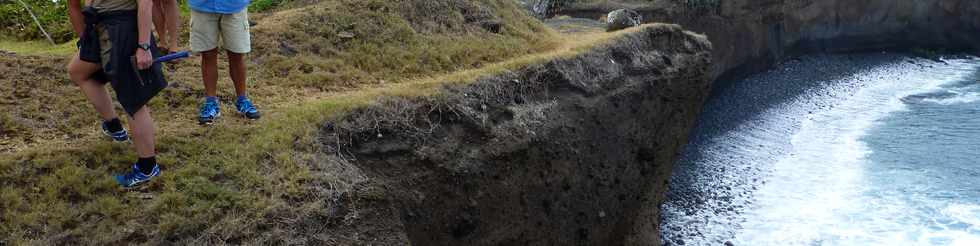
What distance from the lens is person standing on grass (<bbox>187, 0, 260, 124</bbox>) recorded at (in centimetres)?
686

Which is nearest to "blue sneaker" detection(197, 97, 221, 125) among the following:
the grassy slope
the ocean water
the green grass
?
the grassy slope

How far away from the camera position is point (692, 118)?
13414mm

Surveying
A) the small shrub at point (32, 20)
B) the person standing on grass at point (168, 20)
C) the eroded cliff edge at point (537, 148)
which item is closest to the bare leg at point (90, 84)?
the person standing on grass at point (168, 20)

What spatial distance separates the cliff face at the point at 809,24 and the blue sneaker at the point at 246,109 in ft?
65.9

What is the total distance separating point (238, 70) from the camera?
7219mm

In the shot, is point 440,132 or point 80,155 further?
point 440,132

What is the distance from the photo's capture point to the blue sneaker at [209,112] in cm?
705

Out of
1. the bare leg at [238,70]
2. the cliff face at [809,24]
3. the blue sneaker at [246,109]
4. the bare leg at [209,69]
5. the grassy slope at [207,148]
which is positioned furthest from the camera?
the cliff face at [809,24]

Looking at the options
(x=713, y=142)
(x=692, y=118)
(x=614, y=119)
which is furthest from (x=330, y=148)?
(x=713, y=142)

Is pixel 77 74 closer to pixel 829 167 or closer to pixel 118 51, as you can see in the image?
pixel 118 51

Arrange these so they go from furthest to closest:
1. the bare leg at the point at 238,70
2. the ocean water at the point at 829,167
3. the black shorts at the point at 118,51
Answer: the ocean water at the point at 829,167, the bare leg at the point at 238,70, the black shorts at the point at 118,51

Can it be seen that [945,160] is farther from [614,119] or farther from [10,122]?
[10,122]

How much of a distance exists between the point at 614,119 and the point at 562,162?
1.67m

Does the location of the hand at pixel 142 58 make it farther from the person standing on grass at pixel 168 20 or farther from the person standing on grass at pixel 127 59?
the person standing on grass at pixel 168 20
